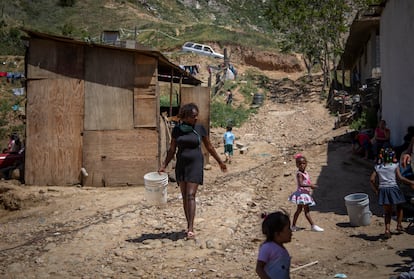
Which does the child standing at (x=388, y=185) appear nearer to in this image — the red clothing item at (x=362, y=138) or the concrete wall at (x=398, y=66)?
the concrete wall at (x=398, y=66)

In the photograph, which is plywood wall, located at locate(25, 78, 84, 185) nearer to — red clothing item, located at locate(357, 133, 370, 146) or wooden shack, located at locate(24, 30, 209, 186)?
wooden shack, located at locate(24, 30, 209, 186)

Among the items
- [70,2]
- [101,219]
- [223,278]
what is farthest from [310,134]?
[70,2]

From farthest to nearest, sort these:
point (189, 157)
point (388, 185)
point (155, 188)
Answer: point (155, 188)
point (388, 185)
point (189, 157)

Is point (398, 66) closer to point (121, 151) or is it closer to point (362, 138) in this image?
point (362, 138)

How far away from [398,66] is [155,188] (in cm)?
565

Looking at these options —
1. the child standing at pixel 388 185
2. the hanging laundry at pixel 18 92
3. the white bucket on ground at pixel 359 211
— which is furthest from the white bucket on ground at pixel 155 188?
the hanging laundry at pixel 18 92

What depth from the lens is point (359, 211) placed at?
693 centimetres

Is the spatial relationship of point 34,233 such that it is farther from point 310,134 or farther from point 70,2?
point 70,2

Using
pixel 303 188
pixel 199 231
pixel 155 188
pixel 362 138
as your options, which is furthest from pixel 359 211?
pixel 362 138

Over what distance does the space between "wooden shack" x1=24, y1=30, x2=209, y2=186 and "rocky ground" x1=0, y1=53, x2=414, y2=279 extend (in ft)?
1.43

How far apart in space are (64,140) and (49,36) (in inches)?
82.2

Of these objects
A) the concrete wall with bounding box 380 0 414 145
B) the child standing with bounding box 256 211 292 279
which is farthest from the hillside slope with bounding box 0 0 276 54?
the child standing with bounding box 256 211 292 279

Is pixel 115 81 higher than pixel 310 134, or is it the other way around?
pixel 115 81

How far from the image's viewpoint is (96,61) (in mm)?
10328
